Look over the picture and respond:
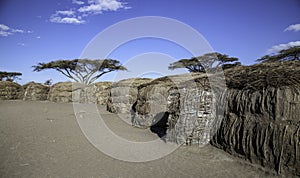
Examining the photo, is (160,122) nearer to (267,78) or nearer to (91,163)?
(91,163)

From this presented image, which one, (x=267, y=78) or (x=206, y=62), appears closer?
(x=267, y=78)

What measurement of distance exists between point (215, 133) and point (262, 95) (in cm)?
171

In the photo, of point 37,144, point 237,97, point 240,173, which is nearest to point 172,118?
point 237,97

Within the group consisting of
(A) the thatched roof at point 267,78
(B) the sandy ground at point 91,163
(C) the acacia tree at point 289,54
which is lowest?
(B) the sandy ground at point 91,163

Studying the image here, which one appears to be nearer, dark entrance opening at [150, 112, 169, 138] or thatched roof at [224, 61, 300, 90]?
thatched roof at [224, 61, 300, 90]

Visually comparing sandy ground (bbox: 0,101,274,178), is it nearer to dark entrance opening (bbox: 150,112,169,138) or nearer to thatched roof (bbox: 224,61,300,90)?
thatched roof (bbox: 224,61,300,90)

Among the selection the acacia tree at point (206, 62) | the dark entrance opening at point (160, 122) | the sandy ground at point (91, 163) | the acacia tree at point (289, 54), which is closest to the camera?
the sandy ground at point (91, 163)

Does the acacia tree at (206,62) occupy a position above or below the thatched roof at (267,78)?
above

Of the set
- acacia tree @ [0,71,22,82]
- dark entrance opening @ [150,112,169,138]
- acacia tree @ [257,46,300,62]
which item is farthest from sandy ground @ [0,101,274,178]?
acacia tree @ [0,71,22,82]

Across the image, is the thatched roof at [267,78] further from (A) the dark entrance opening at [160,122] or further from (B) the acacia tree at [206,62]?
(B) the acacia tree at [206,62]

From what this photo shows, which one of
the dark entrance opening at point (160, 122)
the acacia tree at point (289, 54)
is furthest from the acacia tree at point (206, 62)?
the dark entrance opening at point (160, 122)

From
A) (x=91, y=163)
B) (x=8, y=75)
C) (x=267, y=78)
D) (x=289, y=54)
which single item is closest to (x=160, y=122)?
(x=91, y=163)

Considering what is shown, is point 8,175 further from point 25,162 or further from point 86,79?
point 86,79

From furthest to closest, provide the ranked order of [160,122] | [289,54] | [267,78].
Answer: [289,54] < [160,122] < [267,78]
